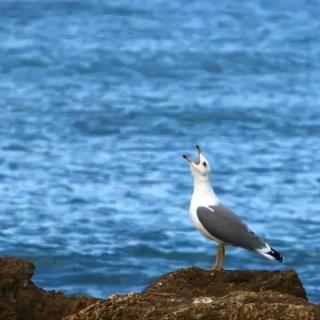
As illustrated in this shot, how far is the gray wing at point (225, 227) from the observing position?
968 cm

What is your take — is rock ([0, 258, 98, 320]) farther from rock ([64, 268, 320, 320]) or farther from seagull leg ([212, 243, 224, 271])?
seagull leg ([212, 243, 224, 271])

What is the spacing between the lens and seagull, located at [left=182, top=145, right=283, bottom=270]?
9.70 metres

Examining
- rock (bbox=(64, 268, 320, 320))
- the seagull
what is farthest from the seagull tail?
rock (bbox=(64, 268, 320, 320))

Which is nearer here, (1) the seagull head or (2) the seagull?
(2) the seagull

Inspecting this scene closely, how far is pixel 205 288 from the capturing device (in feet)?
27.4

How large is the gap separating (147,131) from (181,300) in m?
18.4

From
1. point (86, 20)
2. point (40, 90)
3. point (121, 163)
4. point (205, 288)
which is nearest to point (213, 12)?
point (86, 20)

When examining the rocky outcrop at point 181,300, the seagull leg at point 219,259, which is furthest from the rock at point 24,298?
the seagull leg at point 219,259

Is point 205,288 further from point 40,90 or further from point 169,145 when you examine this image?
point 40,90

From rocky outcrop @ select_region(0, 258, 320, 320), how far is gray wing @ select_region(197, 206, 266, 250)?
1.00m

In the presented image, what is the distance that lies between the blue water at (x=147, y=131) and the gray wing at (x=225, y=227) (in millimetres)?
6937

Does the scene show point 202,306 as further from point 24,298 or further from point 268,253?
point 268,253

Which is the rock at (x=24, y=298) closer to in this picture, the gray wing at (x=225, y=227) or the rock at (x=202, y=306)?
the rock at (x=202, y=306)

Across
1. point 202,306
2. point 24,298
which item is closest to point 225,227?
point 24,298
